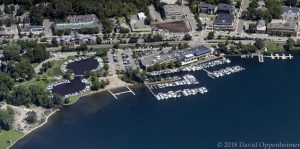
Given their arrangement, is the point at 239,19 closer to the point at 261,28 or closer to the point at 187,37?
the point at 261,28

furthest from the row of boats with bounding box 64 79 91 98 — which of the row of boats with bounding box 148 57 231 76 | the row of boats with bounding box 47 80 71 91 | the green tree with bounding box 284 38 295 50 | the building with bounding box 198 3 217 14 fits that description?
the green tree with bounding box 284 38 295 50

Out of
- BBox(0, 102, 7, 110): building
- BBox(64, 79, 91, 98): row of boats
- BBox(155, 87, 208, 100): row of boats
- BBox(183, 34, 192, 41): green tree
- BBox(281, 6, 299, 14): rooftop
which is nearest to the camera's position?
BBox(0, 102, 7, 110): building

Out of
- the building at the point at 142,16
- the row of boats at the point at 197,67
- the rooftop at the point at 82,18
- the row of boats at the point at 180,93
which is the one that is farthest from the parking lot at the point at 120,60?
the building at the point at 142,16

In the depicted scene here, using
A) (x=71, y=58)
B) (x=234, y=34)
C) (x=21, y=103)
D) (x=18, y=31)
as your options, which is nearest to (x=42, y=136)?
A: (x=21, y=103)

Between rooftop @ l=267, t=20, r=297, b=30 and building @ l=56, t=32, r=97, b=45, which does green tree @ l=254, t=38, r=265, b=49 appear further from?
building @ l=56, t=32, r=97, b=45

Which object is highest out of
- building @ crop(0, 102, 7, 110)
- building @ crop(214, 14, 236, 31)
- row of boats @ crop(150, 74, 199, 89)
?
building @ crop(214, 14, 236, 31)

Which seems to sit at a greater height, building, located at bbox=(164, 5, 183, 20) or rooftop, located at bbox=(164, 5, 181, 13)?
rooftop, located at bbox=(164, 5, 181, 13)

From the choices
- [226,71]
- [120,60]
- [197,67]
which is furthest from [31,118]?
[226,71]
